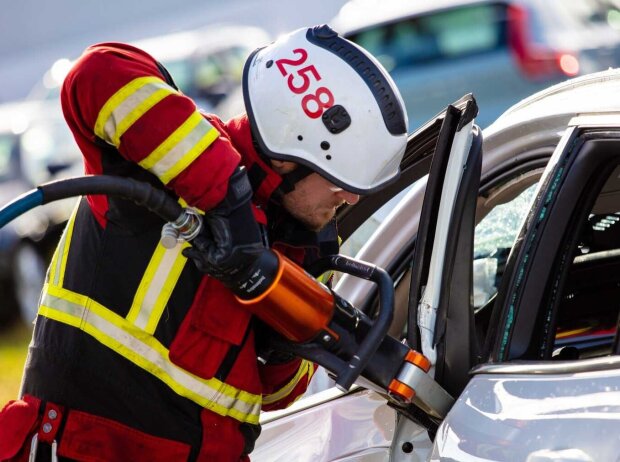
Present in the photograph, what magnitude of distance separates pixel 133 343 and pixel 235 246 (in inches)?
15.0

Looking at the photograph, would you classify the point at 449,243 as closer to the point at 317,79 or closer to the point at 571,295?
the point at 317,79

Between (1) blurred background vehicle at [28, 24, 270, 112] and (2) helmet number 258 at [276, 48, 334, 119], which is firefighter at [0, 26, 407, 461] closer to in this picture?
(2) helmet number 258 at [276, 48, 334, 119]

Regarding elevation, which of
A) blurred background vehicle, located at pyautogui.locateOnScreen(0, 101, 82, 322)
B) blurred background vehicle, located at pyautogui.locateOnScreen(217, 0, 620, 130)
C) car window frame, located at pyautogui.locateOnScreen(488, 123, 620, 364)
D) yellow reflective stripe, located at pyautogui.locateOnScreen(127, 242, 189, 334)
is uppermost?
blurred background vehicle, located at pyautogui.locateOnScreen(217, 0, 620, 130)

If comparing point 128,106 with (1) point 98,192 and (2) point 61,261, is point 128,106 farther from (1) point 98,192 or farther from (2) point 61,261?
(2) point 61,261

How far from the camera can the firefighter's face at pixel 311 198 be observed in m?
2.86

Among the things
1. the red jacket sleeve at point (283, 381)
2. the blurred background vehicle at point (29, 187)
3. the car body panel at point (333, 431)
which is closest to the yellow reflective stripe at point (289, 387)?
the red jacket sleeve at point (283, 381)

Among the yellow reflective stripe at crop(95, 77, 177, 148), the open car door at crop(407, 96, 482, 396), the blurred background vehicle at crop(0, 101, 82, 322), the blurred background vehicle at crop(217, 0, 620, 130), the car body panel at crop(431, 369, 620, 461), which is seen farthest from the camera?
the blurred background vehicle at crop(217, 0, 620, 130)

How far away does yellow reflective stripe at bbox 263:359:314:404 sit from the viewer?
10.2 feet

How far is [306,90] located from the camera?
2.74 meters

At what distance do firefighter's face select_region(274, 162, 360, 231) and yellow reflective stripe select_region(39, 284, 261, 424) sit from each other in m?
0.42

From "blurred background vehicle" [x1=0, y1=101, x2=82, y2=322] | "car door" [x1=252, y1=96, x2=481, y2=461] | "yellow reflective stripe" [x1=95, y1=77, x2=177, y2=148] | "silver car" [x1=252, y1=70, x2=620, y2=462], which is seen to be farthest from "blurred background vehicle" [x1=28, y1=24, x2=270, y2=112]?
"yellow reflective stripe" [x1=95, y1=77, x2=177, y2=148]

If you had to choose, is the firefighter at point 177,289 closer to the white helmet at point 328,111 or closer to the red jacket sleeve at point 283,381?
the white helmet at point 328,111

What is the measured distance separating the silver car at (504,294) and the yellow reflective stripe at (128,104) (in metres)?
0.61

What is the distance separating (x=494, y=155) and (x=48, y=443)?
1.28 metres
